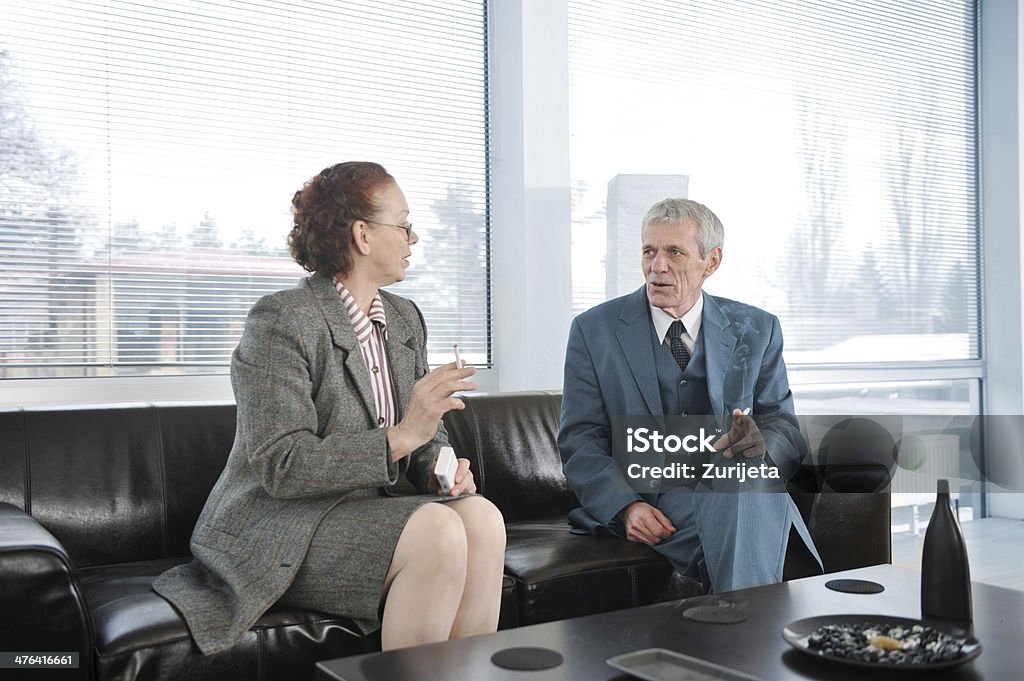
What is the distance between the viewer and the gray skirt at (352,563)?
1.84 m

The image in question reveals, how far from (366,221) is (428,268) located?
146cm

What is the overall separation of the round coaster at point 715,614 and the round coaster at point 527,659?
0.30 metres

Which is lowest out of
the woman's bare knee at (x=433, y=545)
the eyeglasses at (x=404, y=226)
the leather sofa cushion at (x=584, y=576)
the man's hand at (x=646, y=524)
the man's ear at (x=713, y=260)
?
the leather sofa cushion at (x=584, y=576)

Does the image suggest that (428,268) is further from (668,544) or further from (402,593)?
(402,593)

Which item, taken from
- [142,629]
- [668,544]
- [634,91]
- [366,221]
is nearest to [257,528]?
[142,629]

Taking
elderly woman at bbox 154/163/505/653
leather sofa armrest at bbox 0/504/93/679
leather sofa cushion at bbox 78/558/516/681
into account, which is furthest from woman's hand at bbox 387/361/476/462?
leather sofa armrest at bbox 0/504/93/679

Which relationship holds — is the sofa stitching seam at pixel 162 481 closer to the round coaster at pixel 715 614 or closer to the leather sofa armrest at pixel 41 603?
the leather sofa armrest at pixel 41 603

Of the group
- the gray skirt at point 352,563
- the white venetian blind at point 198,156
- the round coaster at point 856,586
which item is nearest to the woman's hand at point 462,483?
the gray skirt at point 352,563

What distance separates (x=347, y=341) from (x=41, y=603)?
0.76 meters

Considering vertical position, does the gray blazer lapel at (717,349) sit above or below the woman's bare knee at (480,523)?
above

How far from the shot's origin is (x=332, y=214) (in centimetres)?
212

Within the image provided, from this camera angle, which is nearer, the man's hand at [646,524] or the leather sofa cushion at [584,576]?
the leather sofa cushion at [584,576]

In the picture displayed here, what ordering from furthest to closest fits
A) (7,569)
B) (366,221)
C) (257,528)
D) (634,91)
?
(634,91)
(366,221)
(257,528)
(7,569)

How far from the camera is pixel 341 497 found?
1961 millimetres
